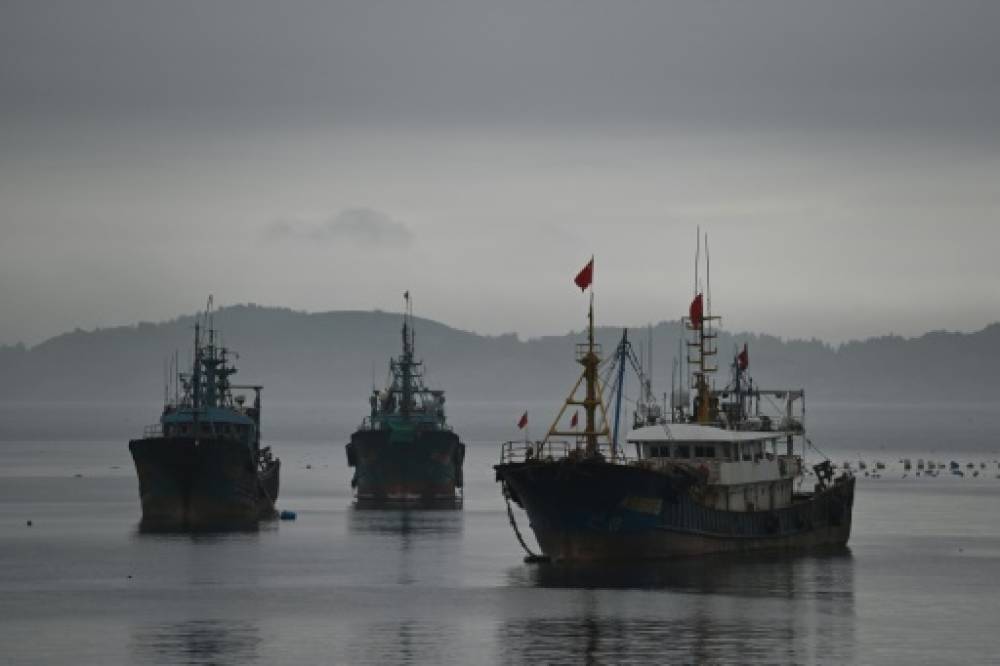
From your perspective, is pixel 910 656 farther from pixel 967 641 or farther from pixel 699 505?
pixel 699 505

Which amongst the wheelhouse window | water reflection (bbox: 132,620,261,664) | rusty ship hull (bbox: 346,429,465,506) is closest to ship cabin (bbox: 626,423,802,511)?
the wheelhouse window

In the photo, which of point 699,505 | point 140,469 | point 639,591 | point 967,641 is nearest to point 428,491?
point 140,469

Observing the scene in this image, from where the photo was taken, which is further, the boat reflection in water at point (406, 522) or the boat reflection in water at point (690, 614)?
the boat reflection in water at point (406, 522)

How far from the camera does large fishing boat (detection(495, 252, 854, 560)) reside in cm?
8981

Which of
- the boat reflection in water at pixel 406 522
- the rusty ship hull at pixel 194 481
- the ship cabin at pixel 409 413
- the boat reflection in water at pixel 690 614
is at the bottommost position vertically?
the boat reflection in water at pixel 690 614

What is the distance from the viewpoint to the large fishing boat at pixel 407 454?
507 ft

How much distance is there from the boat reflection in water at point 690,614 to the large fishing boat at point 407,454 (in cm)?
5903

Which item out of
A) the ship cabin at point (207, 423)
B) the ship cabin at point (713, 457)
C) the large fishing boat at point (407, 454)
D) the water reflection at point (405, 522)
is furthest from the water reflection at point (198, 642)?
the large fishing boat at point (407, 454)

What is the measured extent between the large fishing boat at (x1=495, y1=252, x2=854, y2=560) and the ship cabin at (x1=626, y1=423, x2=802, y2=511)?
5cm

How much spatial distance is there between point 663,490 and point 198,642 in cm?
2796

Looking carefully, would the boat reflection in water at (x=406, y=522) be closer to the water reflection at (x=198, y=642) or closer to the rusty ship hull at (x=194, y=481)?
the rusty ship hull at (x=194, y=481)

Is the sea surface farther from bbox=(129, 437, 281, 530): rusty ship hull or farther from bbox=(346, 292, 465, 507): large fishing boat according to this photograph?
bbox=(346, 292, 465, 507): large fishing boat

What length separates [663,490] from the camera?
90125 millimetres

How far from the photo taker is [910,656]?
66625 millimetres
